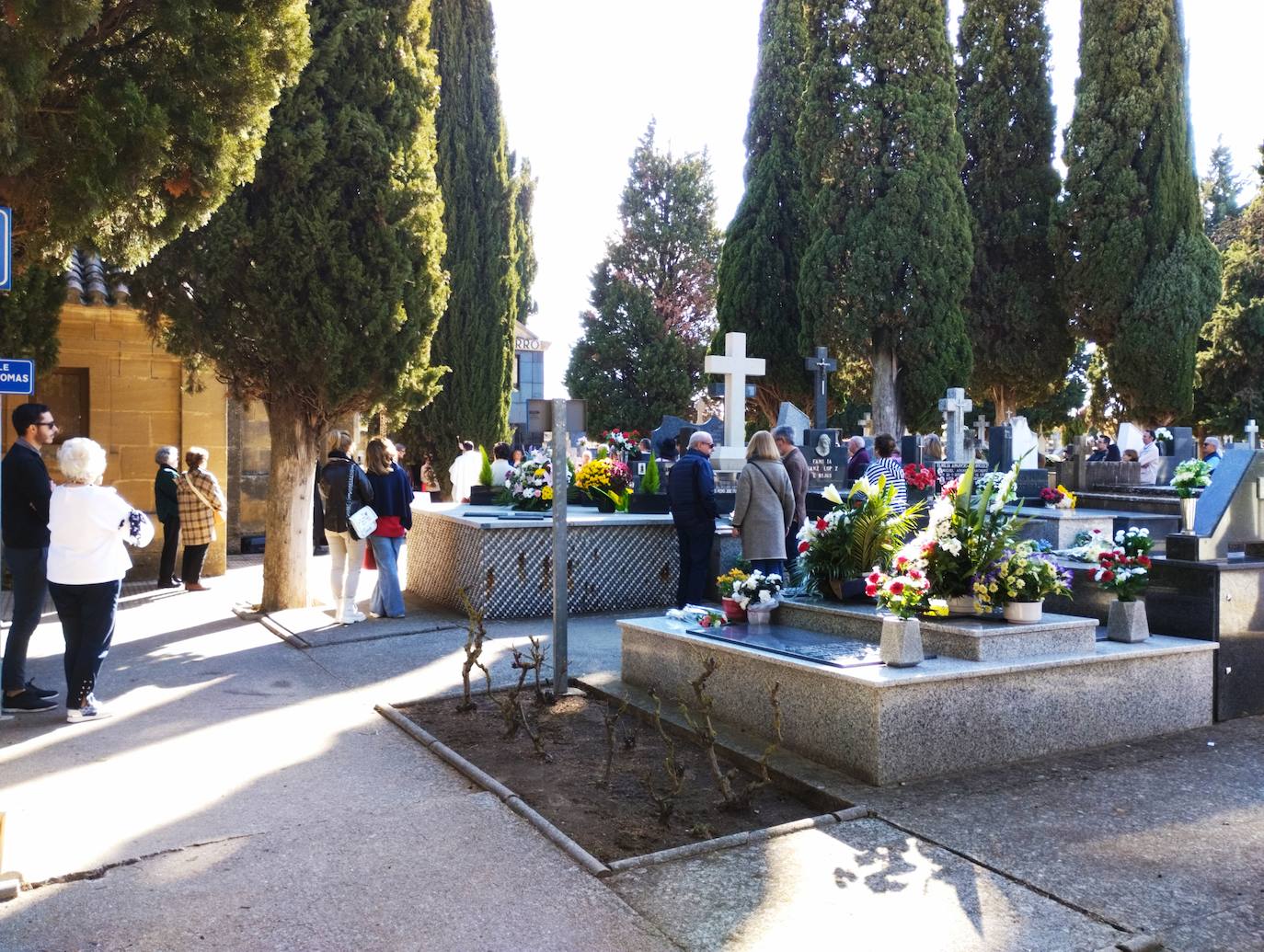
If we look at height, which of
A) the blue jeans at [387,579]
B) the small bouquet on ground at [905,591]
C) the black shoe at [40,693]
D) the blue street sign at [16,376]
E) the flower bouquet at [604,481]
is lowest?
the black shoe at [40,693]

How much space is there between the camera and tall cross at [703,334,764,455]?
1603cm

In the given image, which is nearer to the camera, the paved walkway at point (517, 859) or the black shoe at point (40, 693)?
the paved walkway at point (517, 859)

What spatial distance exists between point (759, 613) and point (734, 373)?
1006cm

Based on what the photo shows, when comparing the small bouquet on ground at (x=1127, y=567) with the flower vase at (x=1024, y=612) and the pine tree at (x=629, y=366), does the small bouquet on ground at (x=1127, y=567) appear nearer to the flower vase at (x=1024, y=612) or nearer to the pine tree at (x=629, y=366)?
the flower vase at (x=1024, y=612)

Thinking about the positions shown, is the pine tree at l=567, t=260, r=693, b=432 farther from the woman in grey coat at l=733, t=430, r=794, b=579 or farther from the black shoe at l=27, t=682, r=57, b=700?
the black shoe at l=27, t=682, r=57, b=700

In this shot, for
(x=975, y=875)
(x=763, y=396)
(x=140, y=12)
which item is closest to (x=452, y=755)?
(x=975, y=875)

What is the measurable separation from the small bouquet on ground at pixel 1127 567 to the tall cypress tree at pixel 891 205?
1785cm

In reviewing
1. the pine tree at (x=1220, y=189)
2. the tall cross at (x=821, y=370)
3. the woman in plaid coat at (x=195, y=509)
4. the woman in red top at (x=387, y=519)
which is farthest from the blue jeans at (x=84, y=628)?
the pine tree at (x=1220, y=189)

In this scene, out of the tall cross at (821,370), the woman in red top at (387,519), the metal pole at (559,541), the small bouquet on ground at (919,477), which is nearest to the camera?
the metal pole at (559,541)

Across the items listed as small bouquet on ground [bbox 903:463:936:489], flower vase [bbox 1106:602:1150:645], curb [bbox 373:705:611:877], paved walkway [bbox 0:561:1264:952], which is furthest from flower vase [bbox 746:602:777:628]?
small bouquet on ground [bbox 903:463:936:489]

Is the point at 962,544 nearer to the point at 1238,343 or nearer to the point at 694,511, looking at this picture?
the point at 694,511

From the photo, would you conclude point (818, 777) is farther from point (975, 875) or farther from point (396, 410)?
point (396, 410)

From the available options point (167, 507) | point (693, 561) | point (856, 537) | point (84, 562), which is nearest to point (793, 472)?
point (693, 561)

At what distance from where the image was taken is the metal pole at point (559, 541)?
6.48 metres
